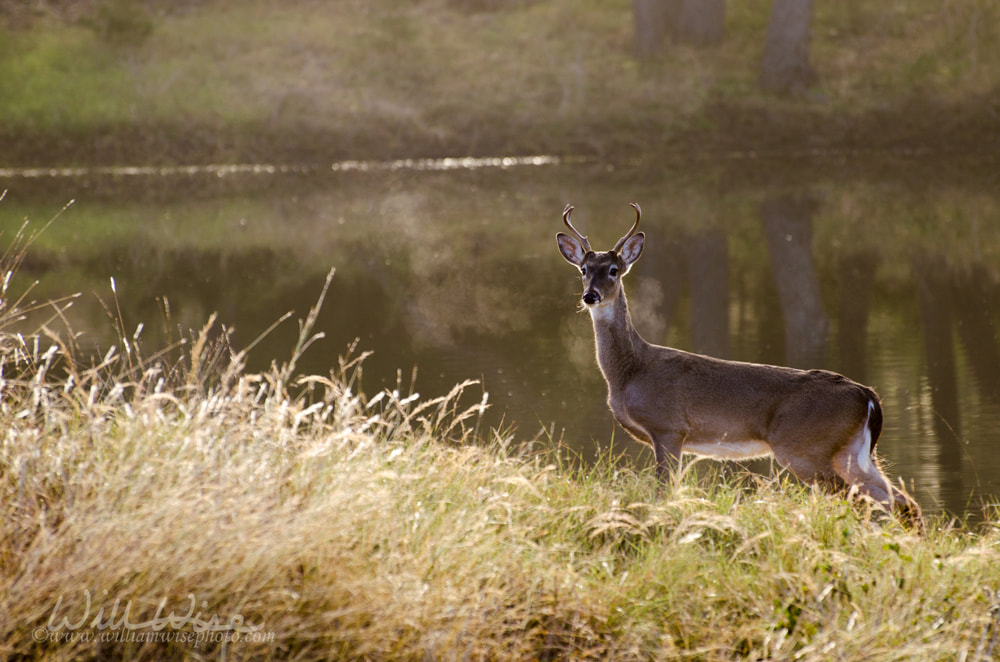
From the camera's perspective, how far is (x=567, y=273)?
18344 mm

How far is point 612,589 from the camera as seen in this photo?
4.86 metres

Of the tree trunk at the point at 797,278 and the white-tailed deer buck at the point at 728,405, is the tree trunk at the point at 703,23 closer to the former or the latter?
the tree trunk at the point at 797,278

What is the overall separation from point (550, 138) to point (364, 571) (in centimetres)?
3126

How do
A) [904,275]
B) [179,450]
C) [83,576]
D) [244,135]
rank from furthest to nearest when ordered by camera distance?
1. [244,135]
2. [904,275]
3. [179,450]
4. [83,576]

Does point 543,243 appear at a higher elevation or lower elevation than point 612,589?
lower

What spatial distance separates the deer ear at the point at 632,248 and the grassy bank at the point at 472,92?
27.2 meters

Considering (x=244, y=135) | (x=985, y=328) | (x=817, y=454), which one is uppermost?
(x=817, y=454)

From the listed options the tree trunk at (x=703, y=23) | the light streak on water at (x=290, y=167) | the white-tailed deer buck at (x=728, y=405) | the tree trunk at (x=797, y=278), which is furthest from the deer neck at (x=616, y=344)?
the tree trunk at (x=703, y=23)

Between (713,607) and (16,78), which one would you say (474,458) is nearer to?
(713,607)

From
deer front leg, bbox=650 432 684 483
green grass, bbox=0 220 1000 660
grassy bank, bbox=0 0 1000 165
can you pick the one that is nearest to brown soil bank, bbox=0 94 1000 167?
grassy bank, bbox=0 0 1000 165

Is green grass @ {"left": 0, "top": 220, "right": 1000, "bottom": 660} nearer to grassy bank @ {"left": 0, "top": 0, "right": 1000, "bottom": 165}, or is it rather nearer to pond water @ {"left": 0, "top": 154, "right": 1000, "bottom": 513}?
pond water @ {"left": 0, "top": 154, "right": 1000, "bottom": 513}

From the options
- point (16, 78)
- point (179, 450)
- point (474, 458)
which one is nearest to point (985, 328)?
point (474, 458)

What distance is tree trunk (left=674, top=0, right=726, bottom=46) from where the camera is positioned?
37594 mm

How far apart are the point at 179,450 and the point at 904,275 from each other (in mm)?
13886
